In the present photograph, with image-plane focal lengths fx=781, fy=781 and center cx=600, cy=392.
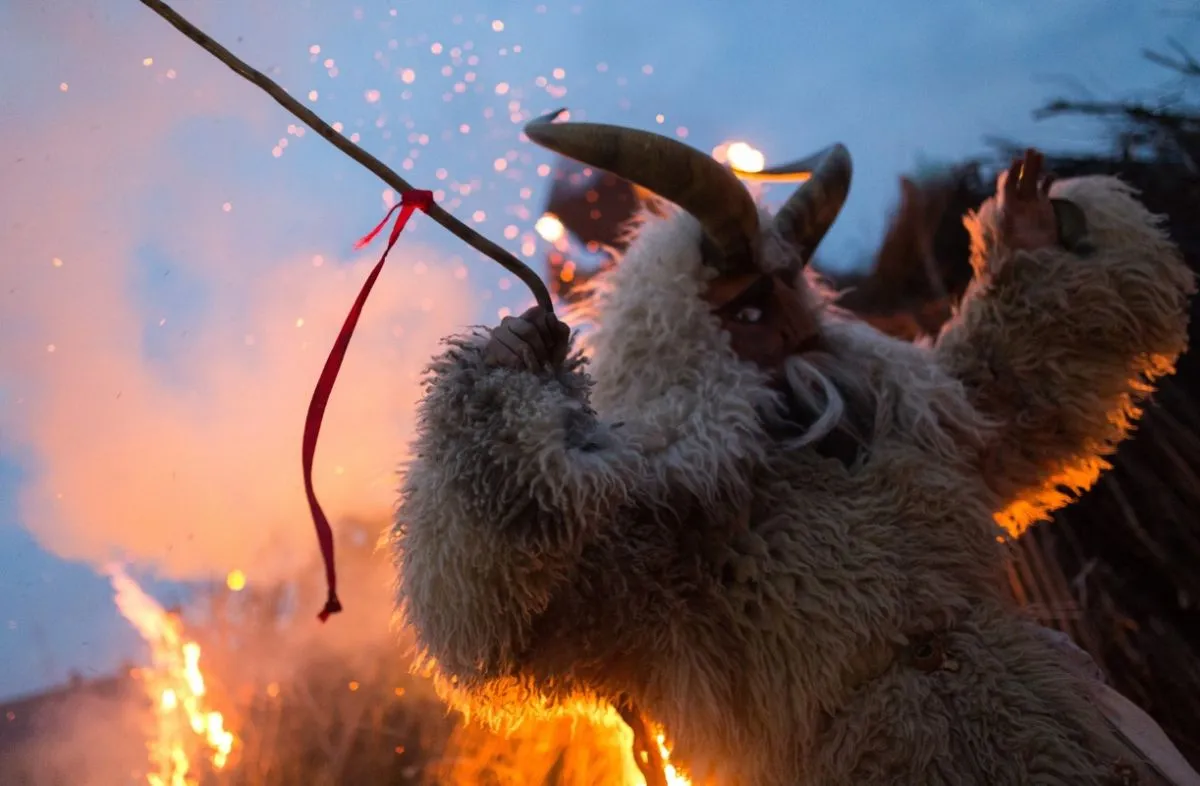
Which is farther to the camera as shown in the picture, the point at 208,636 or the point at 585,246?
the point at 585,246

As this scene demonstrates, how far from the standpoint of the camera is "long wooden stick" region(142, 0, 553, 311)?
1.70 ft

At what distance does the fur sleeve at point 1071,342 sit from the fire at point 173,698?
3.35ft

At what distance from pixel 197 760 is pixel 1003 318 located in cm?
112

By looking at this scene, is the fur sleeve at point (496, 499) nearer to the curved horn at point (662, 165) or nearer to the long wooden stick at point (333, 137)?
the long wooden stick at point (333, 137)

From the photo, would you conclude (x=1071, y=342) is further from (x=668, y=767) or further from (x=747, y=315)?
(x=668, y=767)

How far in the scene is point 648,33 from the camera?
1730mm

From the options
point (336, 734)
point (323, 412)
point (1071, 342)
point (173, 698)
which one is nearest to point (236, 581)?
point (173, 698)

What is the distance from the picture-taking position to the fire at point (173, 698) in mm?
991

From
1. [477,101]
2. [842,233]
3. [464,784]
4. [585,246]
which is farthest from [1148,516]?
[477,101]

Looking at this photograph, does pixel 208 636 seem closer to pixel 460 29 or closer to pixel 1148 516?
pixel 460 29

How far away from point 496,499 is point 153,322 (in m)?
0.68

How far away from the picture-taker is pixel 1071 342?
789 mm

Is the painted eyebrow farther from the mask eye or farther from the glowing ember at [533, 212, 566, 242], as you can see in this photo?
the glowing ember at [533, 212, 566, 242]

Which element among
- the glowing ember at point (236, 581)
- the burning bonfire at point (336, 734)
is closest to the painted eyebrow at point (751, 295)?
the burning bonfire at point (336, 734)
